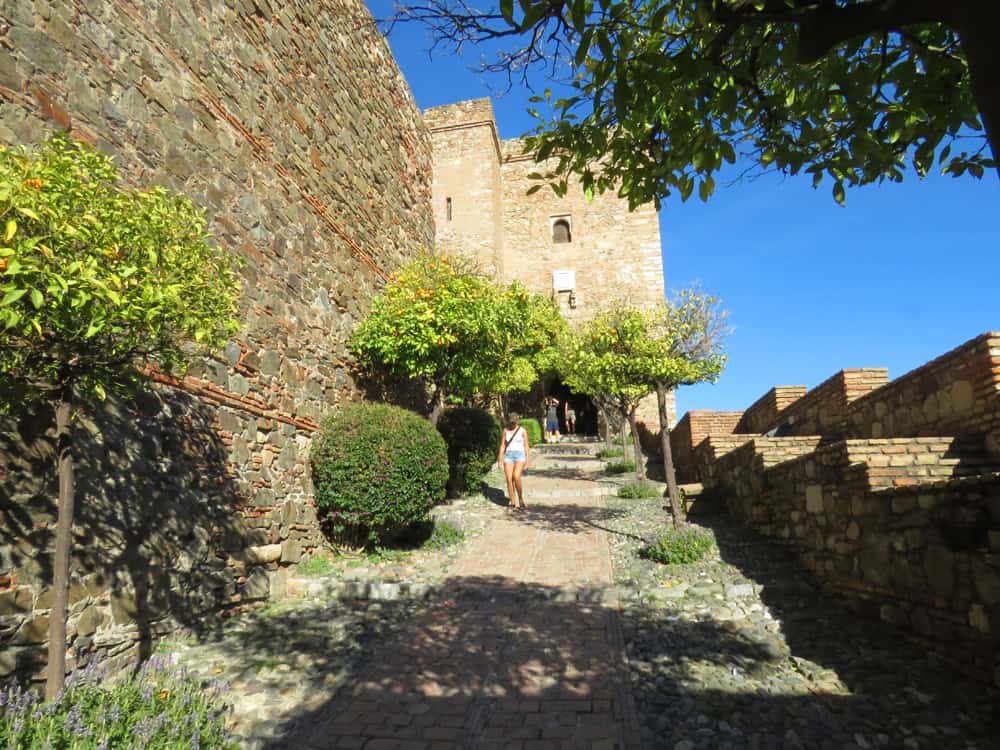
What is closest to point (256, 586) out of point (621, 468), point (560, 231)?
point (621, 468)

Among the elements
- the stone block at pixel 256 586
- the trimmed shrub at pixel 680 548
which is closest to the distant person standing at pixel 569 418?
the trimmed shrub at pixel 680 548

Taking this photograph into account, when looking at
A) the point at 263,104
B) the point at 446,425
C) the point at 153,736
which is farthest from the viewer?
the point at 446,425

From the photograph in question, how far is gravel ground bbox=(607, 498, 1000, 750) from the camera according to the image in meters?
3.17

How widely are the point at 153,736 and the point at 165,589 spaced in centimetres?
178

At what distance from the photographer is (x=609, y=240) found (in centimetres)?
2522

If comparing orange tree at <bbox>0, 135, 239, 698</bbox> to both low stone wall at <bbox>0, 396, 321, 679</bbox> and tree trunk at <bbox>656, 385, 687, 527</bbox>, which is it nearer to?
low stone wall at <bbox>0, 396, 321, 679</bbox>

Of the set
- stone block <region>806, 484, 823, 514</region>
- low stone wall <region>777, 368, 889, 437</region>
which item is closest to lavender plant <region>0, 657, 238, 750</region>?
stone block <region>806, 484, 823, 514</region>

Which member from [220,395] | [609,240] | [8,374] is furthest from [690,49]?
[609,240]

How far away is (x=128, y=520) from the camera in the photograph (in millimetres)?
4148

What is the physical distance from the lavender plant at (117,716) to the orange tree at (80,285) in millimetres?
202

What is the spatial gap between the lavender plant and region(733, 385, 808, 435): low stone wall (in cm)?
892

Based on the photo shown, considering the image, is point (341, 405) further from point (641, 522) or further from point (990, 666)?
point (990, 666)

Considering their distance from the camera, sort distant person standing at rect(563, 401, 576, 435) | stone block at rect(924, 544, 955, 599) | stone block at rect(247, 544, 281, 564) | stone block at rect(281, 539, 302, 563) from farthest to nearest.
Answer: distant person standing at rect(563, 401, 576, 435) < stone block at rect(281, 539, 302, 563) < stone block at rect(247, 544, 281, 564) < stone block at rect(924, 544, 955, 599)

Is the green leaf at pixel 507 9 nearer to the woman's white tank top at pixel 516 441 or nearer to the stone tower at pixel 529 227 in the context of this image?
the woman's white tank top at pixel 516 441
